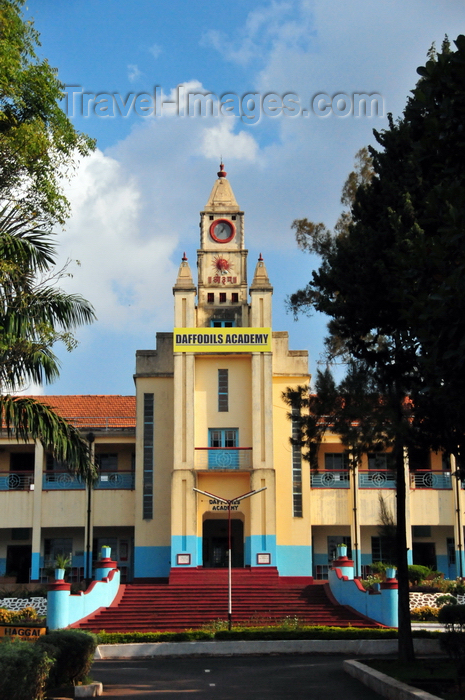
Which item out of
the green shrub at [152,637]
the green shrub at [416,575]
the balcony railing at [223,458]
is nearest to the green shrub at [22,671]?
the green shrub at [152,637]

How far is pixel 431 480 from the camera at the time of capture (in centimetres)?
3388

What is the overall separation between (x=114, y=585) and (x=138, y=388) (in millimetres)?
8164

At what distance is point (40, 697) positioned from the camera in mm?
11445

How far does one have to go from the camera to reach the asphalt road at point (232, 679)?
572 inches

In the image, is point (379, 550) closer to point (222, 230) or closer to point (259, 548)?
point (259, 548)

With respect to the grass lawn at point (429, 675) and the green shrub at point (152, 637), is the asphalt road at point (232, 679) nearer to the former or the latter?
the grass lawn at point (429, 675)

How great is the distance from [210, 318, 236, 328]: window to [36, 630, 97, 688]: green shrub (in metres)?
20.4

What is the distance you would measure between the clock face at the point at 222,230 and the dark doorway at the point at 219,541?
11.1 metres

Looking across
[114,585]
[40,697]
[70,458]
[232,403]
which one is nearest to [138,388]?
[232,403]

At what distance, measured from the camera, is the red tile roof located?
116 ft

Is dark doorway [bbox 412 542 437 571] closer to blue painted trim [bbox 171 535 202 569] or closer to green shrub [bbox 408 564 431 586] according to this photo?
green shrub [bbox 408 564 431 586]

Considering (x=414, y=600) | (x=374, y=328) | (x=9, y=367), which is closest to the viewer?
(x=9, y=367)

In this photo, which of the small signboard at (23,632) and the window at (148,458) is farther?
the window at (148,458)

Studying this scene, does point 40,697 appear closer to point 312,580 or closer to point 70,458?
point 70,458
